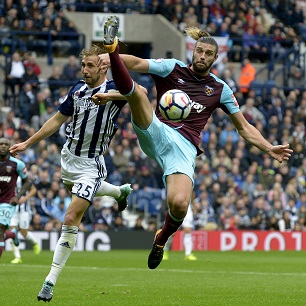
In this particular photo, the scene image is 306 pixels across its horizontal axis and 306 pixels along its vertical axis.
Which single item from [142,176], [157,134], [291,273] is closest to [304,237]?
[142,176]

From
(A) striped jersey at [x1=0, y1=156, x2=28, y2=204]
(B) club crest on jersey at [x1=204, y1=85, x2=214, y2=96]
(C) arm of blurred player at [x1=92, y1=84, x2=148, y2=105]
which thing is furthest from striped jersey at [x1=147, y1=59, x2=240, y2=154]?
(A) striped jersey at [x1=0, y1=156, x2=28, y2=204]

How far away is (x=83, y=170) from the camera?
11969mm

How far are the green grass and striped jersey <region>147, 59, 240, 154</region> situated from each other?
78.1 inches

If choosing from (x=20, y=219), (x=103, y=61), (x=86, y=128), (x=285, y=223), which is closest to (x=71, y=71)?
(x=285, y=223)

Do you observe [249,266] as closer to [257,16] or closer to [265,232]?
[265,232]

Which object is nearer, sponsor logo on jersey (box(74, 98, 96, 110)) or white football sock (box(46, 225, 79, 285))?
white football sock (box(46, 225, 79, 285))

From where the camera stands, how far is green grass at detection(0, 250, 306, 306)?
11.5 meters

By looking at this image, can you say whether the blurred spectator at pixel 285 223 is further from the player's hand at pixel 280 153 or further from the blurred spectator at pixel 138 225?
the player's hand at pixel 280 153

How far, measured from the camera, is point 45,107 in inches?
1093

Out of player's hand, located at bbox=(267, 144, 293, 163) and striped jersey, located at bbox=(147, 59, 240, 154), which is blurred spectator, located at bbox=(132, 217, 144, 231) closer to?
striped jersey, located at bbox=(147, 59, 240, 154)

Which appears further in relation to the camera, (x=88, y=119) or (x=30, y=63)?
(x=30, y=63)

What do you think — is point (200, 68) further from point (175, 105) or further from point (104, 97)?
point (104, 97)

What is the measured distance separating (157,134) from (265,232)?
16358 millimetres

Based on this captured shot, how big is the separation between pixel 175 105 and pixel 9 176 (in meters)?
6.23
